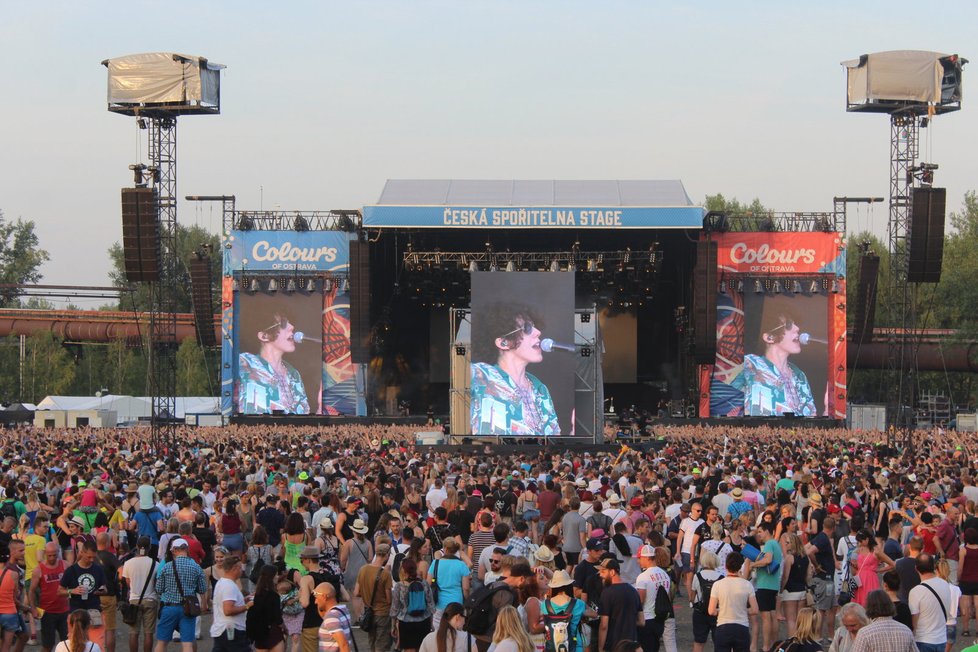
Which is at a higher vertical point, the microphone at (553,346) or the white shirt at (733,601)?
the microphone at (553,346)

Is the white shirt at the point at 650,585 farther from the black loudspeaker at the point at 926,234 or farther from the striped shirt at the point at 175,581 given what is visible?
the black loudspeaker at the point at 926,234

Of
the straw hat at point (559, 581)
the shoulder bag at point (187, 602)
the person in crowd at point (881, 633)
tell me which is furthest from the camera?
the shoulder bag at point (187, 602)

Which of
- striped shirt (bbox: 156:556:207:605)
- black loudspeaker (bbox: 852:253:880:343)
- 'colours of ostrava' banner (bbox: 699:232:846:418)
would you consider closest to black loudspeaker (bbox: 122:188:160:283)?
'colours of ostrava' banner (bbox: 699:232:846:418)

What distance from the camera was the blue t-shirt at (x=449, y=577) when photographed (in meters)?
9.74

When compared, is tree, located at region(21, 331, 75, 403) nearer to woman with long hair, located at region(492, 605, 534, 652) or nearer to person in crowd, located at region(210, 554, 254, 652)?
person in crowd, located at region(210, 554, 254, 652)

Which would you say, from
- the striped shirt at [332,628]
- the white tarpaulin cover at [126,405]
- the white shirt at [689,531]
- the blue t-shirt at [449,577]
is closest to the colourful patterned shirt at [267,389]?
the white tarpaulin cover at [126,405]

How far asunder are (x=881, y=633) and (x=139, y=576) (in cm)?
550

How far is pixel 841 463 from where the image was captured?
68.8 ft

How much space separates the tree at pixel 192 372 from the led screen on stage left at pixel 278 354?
2251 centimetres

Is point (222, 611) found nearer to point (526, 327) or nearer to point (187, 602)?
point (187, 602)

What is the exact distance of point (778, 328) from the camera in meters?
41.6

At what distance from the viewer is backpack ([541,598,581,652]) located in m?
8.72

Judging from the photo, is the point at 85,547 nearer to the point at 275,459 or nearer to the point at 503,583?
the point at 503,583

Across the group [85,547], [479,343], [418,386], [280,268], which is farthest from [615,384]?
[85,547]
